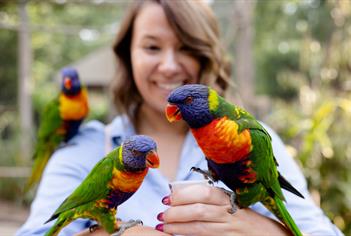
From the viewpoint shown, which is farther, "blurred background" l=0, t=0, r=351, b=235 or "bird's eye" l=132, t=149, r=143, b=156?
"blurred background" l=0, t=0, r=351, b=235

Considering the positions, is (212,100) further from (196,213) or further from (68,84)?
(68,84)

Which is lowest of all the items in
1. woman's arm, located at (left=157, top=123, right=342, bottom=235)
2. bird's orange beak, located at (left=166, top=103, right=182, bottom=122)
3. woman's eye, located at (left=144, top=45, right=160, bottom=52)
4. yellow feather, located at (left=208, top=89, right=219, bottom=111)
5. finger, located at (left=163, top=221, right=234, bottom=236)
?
finger, located at (left=163, top=221, right=234, bottom=236)

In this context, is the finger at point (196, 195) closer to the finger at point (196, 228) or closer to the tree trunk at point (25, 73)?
the finger at point (196, 228)

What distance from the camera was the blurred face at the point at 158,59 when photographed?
1.20 m

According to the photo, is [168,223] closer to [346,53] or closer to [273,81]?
[346,53]

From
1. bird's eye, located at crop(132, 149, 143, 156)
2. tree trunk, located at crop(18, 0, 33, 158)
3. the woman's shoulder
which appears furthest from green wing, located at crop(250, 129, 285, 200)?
tree trunk, located at crop(18, 0, 33, 158)

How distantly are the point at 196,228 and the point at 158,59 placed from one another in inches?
21.4

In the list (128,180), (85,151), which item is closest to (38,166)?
(85,151)

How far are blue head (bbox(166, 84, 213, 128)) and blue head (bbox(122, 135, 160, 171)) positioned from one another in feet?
0.24

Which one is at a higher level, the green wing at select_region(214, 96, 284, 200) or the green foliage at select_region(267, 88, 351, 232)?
the green foliage at select_region(267, 88, 351, 232)

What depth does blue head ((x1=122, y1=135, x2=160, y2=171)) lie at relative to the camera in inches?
30.7

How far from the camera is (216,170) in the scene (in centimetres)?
81

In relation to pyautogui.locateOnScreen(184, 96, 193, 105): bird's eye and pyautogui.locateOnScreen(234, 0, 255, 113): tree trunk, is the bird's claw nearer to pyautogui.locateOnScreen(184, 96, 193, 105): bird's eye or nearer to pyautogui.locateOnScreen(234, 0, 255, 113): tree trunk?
pyautogui.locateOnScreen(184, 96, 193, 105): bird's eye

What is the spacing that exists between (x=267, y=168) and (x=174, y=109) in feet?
0.80
